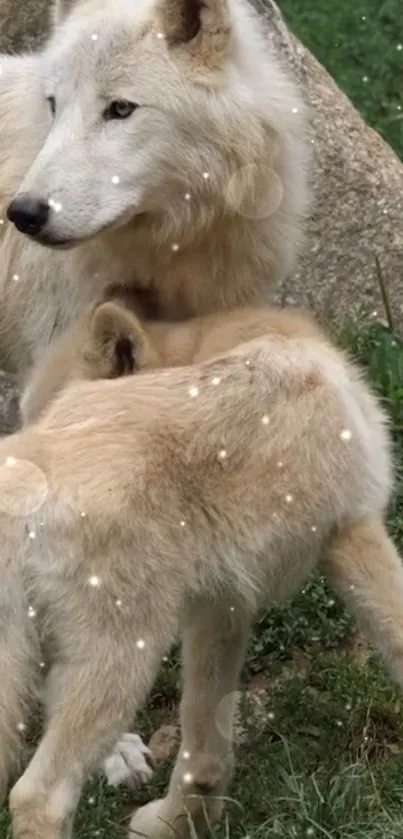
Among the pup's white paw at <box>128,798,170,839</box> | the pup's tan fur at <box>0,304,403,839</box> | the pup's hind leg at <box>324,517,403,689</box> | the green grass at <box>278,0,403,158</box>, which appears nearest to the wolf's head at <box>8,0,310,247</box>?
the pup's tan fur at <box>0,304,403,839</box>

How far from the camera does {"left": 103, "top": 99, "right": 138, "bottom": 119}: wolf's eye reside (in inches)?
172

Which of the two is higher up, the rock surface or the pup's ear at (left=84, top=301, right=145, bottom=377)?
the pup's ear at (left=84, top=301, right=145, bottom=377)

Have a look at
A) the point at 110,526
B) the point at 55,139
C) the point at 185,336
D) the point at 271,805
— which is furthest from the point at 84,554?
the point at 55,139

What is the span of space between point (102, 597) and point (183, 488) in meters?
0.32

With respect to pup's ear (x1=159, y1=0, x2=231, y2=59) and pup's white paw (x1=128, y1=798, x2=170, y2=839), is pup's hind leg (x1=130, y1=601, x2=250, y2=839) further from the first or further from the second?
pup's ear (x1=159, y1=0, x2=231, y2=59)

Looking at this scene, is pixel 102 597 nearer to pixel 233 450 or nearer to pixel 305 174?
pixel 233 450

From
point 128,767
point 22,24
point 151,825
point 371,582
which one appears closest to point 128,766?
point 128,767

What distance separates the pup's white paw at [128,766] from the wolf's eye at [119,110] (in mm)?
1953

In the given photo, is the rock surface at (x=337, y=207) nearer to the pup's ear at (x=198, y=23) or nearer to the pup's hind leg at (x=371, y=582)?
the pup's ear at (x=198, y=23)

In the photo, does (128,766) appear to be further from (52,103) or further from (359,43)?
(359,43)

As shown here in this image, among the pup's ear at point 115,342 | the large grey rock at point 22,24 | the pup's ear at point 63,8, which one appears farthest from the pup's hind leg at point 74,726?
the large grey rock at point 22,24

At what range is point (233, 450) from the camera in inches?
140

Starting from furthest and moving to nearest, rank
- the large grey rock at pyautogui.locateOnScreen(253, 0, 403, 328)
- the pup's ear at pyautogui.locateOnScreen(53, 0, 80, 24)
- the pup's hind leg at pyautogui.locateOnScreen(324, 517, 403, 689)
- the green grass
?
1. the green grass
2. the large grey rock at pyautogui.locateOnScreen(253, 0, 403, 328)
3. the pup's ear at pyautogui.locateOnScreen(53, 0, 80, 24)
4. the pup's hind leg at pyautogui.locateOnScreen(324, 517, 403, 689)

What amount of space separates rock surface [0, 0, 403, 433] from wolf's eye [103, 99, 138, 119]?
229cm
